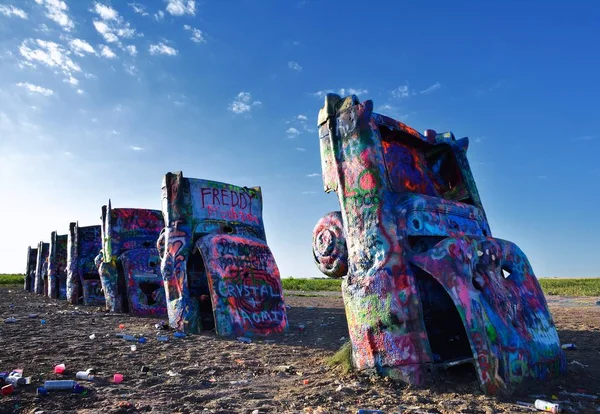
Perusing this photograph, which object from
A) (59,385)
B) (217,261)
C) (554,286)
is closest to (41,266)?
(217,261)

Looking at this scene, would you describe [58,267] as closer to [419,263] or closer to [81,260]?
[81,260]

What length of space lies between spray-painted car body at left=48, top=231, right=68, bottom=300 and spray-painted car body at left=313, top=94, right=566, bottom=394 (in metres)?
18.2

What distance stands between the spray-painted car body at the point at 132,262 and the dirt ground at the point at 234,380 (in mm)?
3781

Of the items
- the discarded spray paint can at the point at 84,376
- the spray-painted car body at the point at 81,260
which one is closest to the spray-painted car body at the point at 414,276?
the discarded spray paint can at the point at 84,376

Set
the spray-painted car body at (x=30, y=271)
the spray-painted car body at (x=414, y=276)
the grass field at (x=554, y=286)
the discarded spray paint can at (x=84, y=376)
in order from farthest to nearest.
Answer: the spray-painted car body at (x=30, y=271) < the grass field at (x=554, y=286) < the discarded spray paint can at (x=84, y=376) < the spray-painted car body at (x=414, y=276)

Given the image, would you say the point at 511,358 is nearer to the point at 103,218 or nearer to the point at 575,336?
the point at 575,336

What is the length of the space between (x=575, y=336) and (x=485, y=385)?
4.65 m

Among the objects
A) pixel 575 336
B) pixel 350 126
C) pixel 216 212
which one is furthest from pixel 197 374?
pixel 575 336

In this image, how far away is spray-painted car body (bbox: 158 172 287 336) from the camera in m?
8.21

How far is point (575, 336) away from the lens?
7.48 metres

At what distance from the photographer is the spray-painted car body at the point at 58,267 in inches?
782

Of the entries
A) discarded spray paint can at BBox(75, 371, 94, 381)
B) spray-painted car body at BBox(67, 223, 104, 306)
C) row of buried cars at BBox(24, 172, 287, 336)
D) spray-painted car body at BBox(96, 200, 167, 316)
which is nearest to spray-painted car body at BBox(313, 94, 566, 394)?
discarded spray paint can at BBox(75, 371, 94, 381)

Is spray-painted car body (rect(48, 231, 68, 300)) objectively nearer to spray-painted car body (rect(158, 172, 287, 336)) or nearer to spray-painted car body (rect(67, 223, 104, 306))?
spray-painted car body (rect(67, 223, 104, 306))

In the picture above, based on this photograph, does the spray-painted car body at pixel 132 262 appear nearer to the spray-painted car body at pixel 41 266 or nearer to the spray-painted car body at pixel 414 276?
the spray-painted car body at pixel 414 276
